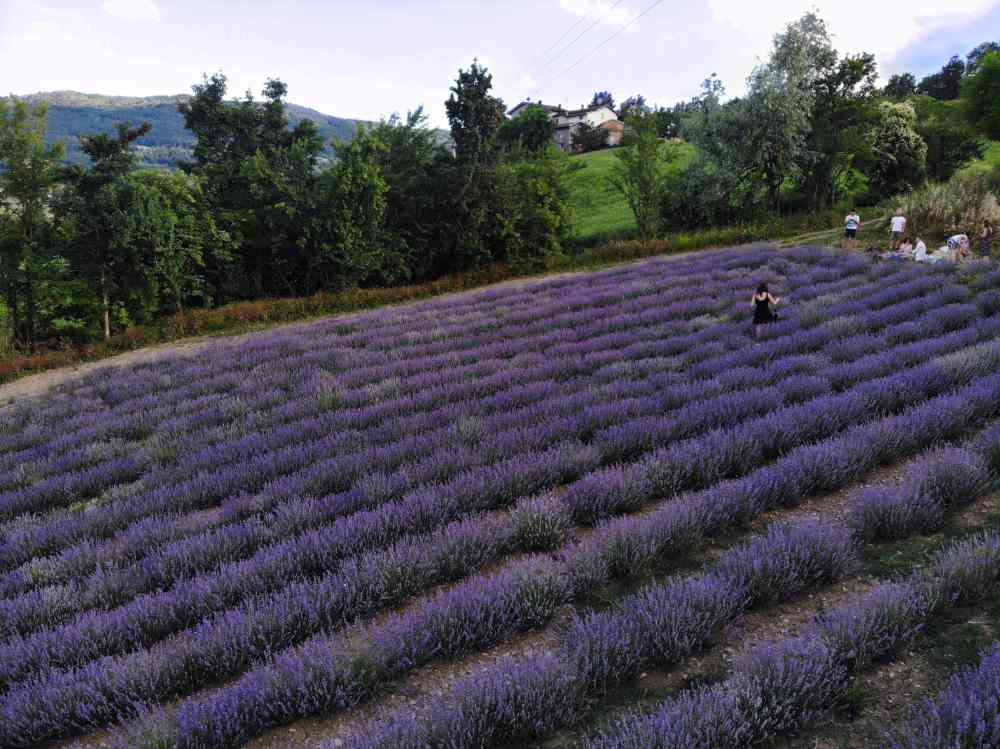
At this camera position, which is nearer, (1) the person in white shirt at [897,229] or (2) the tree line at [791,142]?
(1) the person in white shirt at [897,229]

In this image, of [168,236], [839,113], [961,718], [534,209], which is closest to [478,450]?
[961,718]

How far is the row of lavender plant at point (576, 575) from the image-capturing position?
109 inches

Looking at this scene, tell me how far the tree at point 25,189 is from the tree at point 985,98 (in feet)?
131

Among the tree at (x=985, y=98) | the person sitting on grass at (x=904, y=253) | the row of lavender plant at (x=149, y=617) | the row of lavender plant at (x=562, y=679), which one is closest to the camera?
the row of lavender plant at (x=562, y=679)

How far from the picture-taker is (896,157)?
27.6 metres

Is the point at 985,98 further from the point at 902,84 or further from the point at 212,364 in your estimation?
the point at 902,84

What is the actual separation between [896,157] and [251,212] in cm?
2947

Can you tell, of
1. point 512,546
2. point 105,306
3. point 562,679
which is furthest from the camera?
point 105,306

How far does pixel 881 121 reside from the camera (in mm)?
26422

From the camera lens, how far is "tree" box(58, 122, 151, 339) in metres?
15.7

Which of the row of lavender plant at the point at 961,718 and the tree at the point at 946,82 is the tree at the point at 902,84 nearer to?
the tree at the point at 946,82

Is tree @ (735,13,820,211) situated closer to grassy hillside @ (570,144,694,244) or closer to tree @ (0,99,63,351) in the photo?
grassy hillside @ (570,144,694,244)

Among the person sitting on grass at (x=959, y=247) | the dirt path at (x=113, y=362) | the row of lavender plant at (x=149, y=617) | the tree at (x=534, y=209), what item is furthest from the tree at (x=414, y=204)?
the row of lavender plant at (x=149, y=617)

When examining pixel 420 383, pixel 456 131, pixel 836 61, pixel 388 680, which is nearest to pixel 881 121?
pixel 836 61
